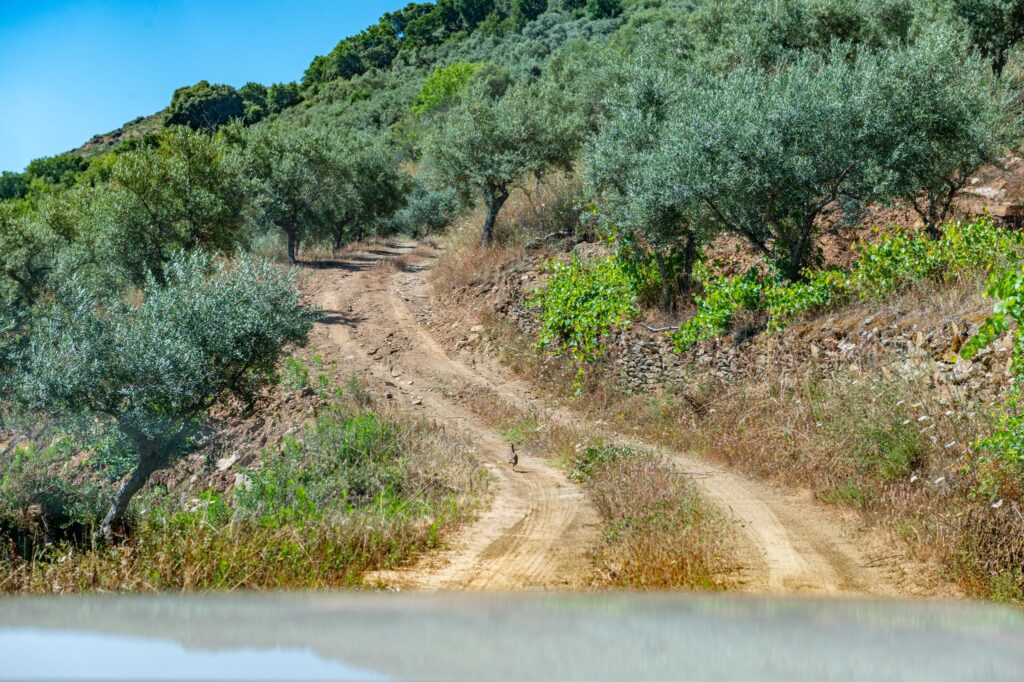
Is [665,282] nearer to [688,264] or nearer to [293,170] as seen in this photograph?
[688,264]

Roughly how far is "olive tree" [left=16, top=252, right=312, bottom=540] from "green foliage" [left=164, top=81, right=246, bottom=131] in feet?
282

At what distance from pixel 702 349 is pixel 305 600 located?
Result: 12407mm

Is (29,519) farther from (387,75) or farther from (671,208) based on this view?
(387,75)

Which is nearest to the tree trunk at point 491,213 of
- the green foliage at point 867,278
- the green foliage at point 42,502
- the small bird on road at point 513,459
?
the green foliage at point 867,278

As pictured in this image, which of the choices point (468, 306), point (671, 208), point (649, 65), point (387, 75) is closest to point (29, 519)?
point (671, 208)

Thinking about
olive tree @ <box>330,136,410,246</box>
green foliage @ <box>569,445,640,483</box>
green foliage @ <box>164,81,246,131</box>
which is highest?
green foliage @ <box>164,81,246,131</box>

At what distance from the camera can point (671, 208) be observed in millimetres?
15875

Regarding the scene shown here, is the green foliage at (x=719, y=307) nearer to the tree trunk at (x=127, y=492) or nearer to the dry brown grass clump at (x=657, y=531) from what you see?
the dry brown grass clump at (x=657, y=531)

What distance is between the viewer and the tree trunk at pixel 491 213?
2658cm

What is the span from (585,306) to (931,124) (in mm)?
7545

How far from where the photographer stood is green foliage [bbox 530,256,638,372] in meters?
16.9

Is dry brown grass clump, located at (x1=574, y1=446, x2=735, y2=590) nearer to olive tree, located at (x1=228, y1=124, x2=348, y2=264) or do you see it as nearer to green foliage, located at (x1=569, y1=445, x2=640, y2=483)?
green foliage, located at (x1=569, y1=445, x2=640, y2=483)

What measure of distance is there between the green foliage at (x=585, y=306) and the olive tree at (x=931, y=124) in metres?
5.60

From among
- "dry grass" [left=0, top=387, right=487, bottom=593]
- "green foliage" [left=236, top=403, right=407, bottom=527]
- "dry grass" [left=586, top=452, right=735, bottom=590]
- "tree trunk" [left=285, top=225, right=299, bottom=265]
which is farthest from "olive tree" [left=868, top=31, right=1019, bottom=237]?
"tree trunk" [left=285, top=225, right=299, bottom=265]
